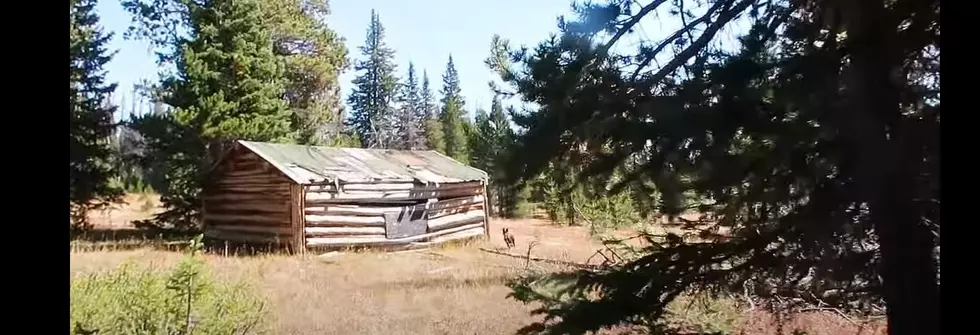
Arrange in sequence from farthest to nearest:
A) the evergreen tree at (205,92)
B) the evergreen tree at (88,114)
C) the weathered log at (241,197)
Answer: the weathered log at (241,197) < the evergreen tree at (205,92) < the evergreen tree at (88,114)

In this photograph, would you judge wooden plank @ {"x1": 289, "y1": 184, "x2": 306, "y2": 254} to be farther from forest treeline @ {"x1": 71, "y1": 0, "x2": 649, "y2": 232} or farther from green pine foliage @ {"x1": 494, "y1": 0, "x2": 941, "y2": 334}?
green pine foliage @ {"x1": 494, "y1": 0, "x2": 941, "y2": 334}

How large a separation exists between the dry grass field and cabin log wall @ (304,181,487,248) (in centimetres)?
3

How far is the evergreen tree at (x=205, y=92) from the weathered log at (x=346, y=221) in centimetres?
17

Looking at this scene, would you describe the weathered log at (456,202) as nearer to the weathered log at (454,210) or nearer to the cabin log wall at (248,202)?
the weathered log at (454,210)

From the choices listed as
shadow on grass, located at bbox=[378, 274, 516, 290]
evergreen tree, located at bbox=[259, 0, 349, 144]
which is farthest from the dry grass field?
evergreen tree, located at bbox=[259, 0, 349, 144]

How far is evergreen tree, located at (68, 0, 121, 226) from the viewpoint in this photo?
0.77 m

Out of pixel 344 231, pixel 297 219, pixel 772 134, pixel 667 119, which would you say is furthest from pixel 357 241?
pixel 772 134

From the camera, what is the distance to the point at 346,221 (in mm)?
1083

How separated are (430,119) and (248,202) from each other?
38cm

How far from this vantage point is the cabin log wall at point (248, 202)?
0.98 m

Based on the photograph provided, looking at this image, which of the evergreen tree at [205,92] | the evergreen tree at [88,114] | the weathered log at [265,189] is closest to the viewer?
the evergreen tree at [88,114]

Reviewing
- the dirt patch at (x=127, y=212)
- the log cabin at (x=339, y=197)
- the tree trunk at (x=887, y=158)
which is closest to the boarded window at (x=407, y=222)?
the log cabin at (x=339, y=197)
